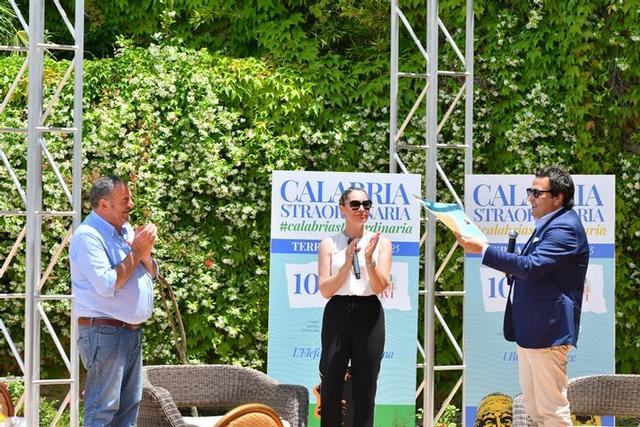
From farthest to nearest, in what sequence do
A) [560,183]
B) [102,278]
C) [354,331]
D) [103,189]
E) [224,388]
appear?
[224,388], [354,331], [560,183], [103,189], [102,278]

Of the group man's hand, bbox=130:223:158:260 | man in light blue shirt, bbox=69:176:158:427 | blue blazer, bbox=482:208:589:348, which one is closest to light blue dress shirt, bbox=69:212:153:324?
man in light blue shirt, bbox=69:176:158:427

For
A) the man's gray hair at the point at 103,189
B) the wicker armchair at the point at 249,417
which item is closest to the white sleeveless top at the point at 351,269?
the man's gray hair at the point at 103,189

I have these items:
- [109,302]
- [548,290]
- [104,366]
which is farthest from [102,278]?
[548,290]

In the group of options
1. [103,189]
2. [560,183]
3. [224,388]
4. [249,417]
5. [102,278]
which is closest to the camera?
[249,417]

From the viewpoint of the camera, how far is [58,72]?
7887mm

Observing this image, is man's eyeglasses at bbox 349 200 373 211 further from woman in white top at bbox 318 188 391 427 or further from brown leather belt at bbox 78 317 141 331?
brown leather belt at bbox 78 317 141 331

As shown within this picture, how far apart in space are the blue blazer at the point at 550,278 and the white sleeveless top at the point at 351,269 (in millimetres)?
754

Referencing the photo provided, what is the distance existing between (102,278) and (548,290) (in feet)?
6.83

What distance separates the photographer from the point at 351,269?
18.0 ft

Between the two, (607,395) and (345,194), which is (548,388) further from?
(345,194)

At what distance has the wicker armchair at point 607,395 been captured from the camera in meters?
5.48

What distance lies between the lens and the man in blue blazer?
16.1 ft

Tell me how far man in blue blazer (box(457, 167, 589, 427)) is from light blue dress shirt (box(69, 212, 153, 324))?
157 centimetres

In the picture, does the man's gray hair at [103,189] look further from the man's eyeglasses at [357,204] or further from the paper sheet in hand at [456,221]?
the paper sheet in hand at [456,221]
